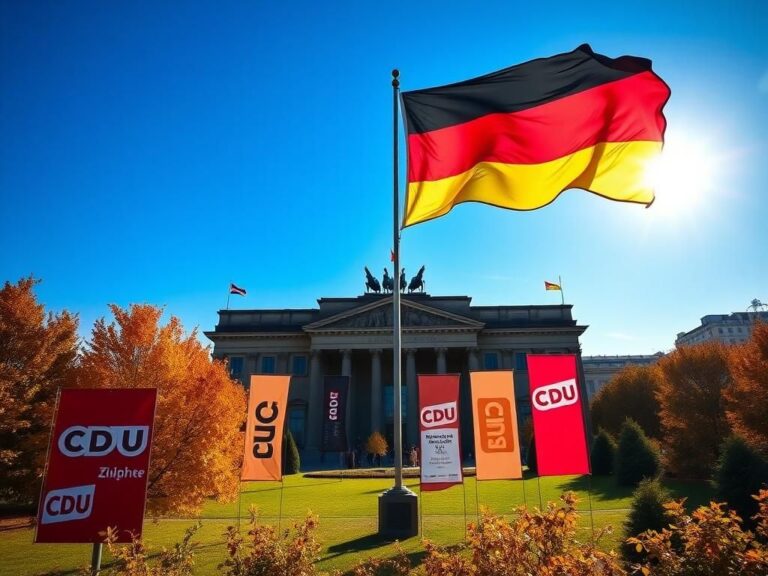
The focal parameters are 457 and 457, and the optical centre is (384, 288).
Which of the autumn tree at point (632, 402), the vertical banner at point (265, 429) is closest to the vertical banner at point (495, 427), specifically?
the vertical banner at point (265, 429)

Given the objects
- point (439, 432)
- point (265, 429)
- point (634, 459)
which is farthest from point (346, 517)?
point (634, 459)

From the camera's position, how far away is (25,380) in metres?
16.0

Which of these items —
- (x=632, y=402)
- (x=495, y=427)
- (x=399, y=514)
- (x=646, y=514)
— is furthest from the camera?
(x=632, y=402)

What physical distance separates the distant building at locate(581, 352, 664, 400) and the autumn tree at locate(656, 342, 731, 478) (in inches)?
3526

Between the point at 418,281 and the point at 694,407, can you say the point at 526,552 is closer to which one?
the point at 694,407

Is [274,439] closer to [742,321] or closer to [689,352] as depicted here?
[689,352]

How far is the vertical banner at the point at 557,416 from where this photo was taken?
11781 mm

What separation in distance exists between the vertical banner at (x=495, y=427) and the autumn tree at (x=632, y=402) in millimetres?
35192

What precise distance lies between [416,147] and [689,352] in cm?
2920

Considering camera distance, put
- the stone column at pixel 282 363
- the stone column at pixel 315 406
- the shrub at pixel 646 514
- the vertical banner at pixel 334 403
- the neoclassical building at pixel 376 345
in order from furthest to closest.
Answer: the stone column at pixel 282 363 → the neoclassical building at pixel 376 345 → the stone column at pixel 315 406 → the vertical banner at pixel 334 403 → the shrub at pixel 646 514

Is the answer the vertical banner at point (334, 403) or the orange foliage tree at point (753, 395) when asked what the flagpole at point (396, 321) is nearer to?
the vertical banner at point (334, 403)

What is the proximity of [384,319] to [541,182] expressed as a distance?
4580 centimetres

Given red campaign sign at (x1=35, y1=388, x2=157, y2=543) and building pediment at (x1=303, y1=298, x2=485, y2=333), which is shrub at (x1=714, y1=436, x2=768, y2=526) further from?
building pediment at (x1=303, y1=298, x2=485, y2=333)

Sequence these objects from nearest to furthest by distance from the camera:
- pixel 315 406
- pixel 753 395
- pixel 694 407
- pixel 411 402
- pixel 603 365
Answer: pixel 753 395
pixel 694 407
pixel 411 402
pixel 315 406
pixel 603 365
